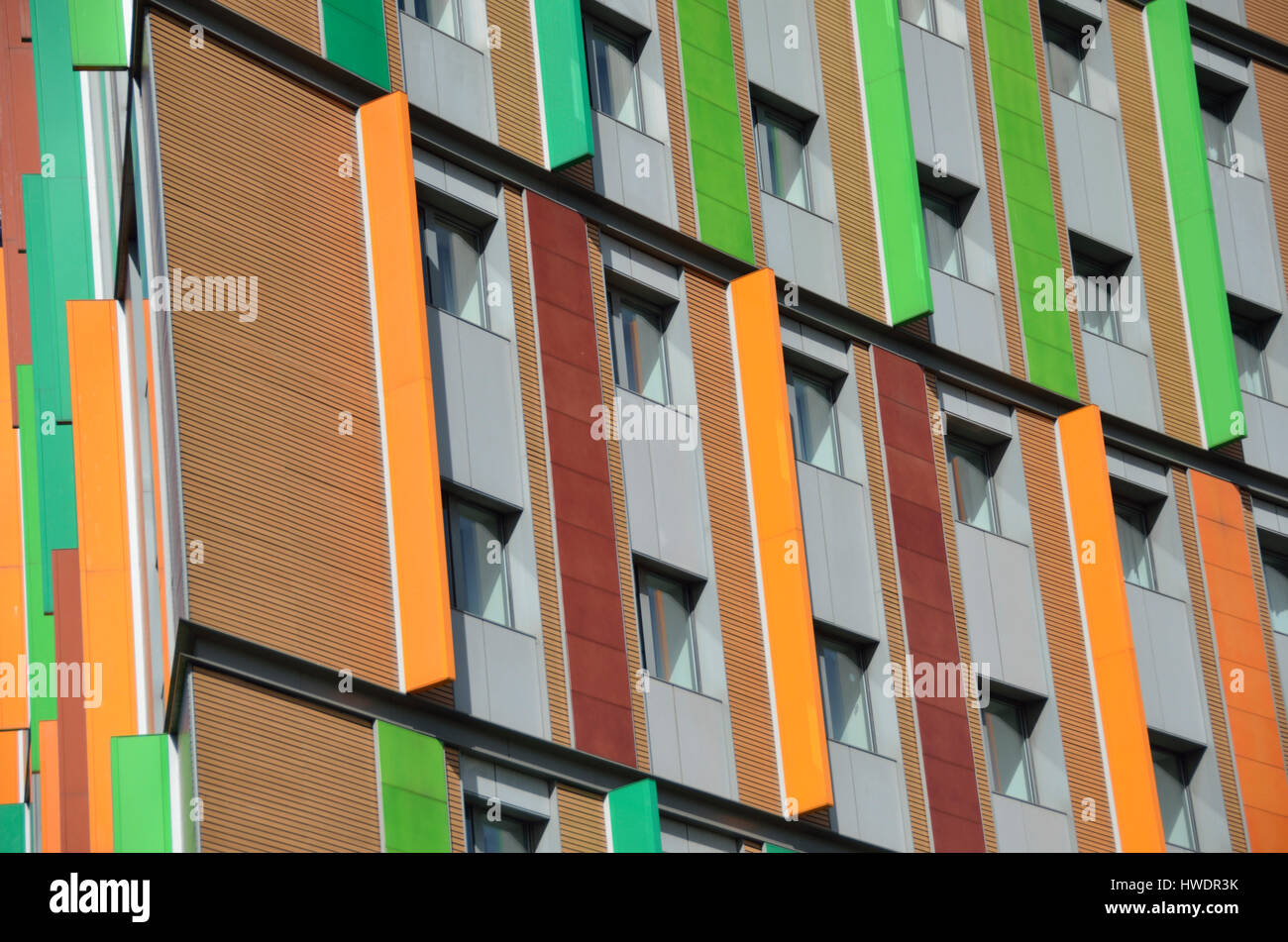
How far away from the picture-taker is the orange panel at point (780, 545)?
3356 centimetres

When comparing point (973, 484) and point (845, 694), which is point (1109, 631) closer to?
point (973, 484)

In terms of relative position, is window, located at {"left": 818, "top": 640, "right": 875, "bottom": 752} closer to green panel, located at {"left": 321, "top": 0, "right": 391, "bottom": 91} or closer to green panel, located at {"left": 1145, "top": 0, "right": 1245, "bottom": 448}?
green panel, located at {"left": 1145, "top": 0, "right": 1245, "bottom": 448}

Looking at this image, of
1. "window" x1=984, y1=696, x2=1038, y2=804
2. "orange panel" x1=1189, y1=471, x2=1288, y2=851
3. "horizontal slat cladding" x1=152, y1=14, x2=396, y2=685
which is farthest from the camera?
"orange panel" x1=1189, y1=471, x2=1288, y2=851

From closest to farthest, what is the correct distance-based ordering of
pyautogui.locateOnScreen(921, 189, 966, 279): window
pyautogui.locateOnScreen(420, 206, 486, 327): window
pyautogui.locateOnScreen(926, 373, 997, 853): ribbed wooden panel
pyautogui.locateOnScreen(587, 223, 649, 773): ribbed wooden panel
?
pyautogui.locateOnScreen(587, 223, 649, 773): ribbed wooden panel
pyautogui.locateOnScreen(420, 206, 486, 327): window
pyautogui.locateOnScreen(926, 373, 997, 853): ribbed wooden panel
pyautogui.locateOnScreen(921, 189, 966, 279): window

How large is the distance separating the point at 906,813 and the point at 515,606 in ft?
23.8

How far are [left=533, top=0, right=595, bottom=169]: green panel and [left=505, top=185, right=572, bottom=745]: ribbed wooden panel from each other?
1.03 metres

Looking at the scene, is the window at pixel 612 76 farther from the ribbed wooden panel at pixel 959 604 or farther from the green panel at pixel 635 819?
the green panel at pixel 635 819

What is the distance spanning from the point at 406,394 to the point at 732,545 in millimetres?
6250

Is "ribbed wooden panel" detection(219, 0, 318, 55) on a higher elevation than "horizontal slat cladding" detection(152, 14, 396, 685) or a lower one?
higher

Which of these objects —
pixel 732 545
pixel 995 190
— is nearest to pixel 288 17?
pixel 732 545

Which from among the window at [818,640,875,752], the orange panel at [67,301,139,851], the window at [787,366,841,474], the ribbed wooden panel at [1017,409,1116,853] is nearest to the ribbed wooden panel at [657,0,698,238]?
the window at [787,366,841,474]

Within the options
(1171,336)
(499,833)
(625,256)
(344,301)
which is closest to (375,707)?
(499,833)

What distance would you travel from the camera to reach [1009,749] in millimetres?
37438

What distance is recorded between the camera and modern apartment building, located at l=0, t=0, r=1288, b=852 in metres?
29.7
